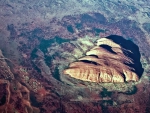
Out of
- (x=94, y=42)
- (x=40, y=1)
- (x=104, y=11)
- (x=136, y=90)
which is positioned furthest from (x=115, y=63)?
(x=40, y=1)

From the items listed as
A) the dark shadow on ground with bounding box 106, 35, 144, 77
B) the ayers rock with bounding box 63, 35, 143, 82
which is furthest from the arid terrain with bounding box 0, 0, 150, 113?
the ayers rock with bounding box 63, 35, 143, 82

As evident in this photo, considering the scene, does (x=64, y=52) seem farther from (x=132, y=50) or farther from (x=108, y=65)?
(x=132, y=50)

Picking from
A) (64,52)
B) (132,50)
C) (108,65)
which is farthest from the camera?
(132,50)

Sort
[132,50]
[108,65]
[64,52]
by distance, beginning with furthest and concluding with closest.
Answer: [132,50] → [64,52] → [108,65]

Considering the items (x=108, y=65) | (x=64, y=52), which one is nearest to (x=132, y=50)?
(x=108, y=65)

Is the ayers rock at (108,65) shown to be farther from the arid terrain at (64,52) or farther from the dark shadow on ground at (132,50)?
the arid terrain at (64,52)

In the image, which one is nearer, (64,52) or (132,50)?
(64,52)

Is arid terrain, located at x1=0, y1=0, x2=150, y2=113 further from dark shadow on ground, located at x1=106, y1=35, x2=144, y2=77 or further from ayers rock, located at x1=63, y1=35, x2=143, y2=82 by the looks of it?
ayers rock, located at x1=63, y1=35, x2=143, y2=82

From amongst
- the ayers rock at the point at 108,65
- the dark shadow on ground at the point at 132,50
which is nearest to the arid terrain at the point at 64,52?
the dark shadow on ground at the point at 132,50
